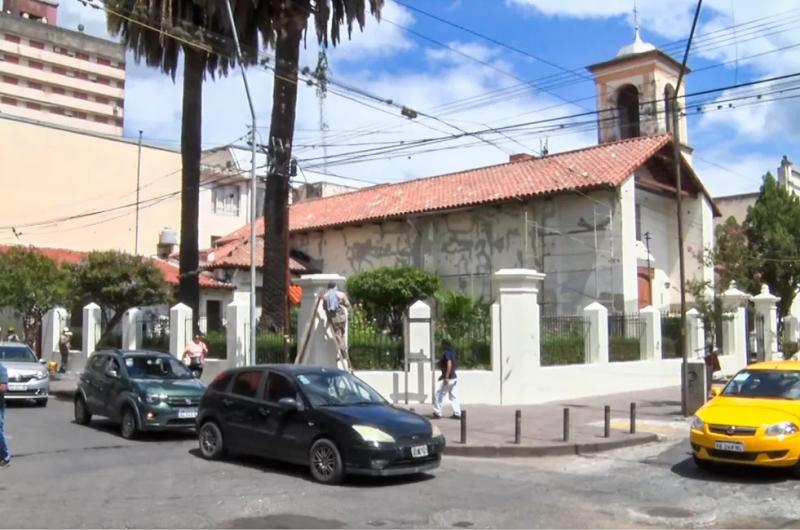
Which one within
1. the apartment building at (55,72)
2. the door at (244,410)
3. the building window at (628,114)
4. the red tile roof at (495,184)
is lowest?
the door at (244,410)

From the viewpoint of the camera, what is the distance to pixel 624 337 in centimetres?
2402

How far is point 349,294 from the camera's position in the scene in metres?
22.3

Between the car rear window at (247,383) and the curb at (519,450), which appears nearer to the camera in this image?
the car rear window at (247,383)

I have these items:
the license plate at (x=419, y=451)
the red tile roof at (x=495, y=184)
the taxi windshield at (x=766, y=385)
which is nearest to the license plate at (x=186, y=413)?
the license plate at (x=419, y=451)

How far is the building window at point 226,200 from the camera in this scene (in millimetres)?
53188

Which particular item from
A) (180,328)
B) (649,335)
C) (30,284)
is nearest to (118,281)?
(180,328)

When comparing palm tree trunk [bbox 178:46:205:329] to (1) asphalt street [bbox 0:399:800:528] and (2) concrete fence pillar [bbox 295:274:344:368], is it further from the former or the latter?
(1) asphalt street [bbox 0:399:800:528]

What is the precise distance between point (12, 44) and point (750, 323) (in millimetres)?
62594

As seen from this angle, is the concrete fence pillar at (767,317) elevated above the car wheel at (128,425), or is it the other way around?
the concrete fence pillar at (767,317)

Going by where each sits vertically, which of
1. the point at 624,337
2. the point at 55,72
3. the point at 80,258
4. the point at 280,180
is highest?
the point at 55,72

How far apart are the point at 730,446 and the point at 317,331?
11.2m

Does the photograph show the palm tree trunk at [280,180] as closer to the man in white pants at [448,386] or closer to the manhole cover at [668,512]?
the man in white pants at [448,386]

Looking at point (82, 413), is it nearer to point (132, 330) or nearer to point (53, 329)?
point (132, 330)

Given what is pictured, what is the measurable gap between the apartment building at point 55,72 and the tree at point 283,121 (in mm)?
52689
